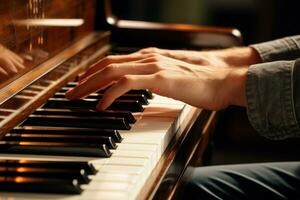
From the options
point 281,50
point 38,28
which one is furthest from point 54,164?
point 281,50

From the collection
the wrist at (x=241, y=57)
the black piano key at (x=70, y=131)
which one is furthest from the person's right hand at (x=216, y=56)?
the black piano key at (x=70, y=131)

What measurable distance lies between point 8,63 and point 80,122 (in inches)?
8.5

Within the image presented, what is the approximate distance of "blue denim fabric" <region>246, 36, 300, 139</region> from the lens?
1475 millimetres

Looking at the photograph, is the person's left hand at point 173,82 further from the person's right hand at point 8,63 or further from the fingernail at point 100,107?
the person's right hand at point 8,63

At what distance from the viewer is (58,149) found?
1.21 m

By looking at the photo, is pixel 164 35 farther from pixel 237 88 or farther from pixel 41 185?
pixel 41 185

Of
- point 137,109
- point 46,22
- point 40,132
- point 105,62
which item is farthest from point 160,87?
point 46,22

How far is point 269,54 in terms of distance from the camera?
1.91 meters

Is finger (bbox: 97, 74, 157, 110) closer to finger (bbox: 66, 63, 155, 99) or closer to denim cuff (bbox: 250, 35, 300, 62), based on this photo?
finger (bbox: 66, 63, 155, 99)

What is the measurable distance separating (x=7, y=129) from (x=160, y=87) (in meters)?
0.34

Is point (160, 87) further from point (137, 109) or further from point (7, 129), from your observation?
point (7, 129)

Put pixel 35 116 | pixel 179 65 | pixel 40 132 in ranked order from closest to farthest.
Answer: pixel 40 132
pixel 35 116
pixel 179 65

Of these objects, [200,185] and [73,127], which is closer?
[73,127]

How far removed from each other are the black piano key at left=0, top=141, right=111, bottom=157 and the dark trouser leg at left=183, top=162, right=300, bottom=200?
518 millimetres
